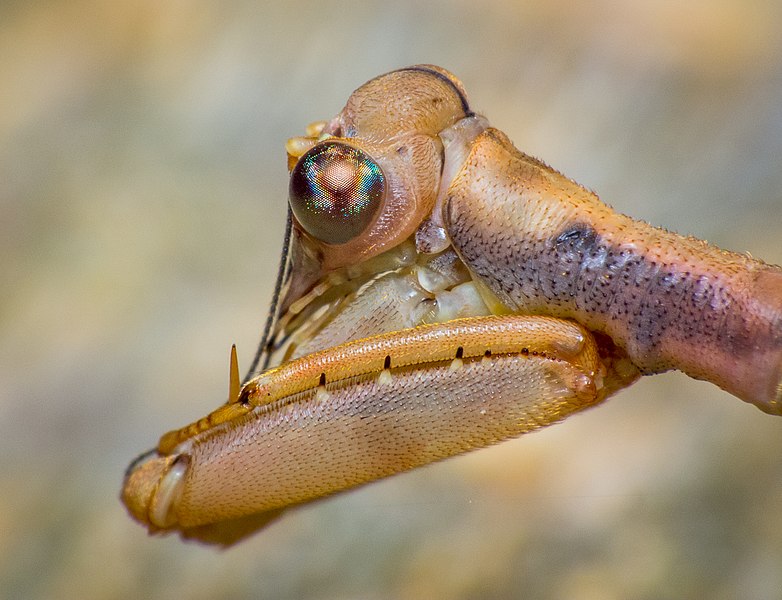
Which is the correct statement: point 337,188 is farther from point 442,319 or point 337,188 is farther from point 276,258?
point 276,258

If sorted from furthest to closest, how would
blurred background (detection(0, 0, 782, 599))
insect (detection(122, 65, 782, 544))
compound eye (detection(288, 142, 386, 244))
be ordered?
blurred background (detection(0, 0, 782, 599)) → compound eye (detection(288, 142, 386, 244)) → insect (detection(122, 65, 782, 544))

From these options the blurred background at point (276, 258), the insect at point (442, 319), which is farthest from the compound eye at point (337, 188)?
the blurred background at point (276, 258)

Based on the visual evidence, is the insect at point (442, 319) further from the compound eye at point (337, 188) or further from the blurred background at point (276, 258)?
the blurred background at point (276, 258)

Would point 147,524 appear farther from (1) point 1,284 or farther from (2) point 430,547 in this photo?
(1) point 1,284

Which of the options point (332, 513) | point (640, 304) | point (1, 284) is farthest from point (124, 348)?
point (640, 304)

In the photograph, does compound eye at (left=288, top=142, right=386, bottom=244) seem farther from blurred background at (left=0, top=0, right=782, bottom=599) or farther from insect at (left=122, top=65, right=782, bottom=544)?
blurred background at (left=0, top=0, right=782, bottom=599)

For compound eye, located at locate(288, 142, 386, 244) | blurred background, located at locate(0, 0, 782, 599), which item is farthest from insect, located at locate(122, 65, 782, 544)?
blurred background, located at locate(0, 0, 782, 599)

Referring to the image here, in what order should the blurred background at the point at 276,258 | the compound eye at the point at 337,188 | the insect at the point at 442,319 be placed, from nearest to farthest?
the insect at the point at 442,319
the compound eye at the point at 337,188
the blurred background at the point at 276,258
